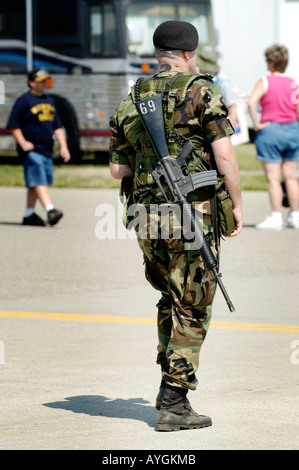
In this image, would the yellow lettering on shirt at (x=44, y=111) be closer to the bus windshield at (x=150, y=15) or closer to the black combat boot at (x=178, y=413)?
the black combat boot at (x=178, y=413)

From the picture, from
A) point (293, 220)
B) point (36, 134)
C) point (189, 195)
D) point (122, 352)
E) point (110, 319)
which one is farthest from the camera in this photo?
point (36, 134)

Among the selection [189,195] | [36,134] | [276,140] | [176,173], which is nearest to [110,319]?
[189,195]

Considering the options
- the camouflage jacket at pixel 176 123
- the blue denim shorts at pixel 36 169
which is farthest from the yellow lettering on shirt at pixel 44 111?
the camouflage jacket at pixel 176 123

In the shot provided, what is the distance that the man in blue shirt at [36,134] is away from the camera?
12.9m

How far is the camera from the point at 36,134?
13.0 metres

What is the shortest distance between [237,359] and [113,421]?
1522mm

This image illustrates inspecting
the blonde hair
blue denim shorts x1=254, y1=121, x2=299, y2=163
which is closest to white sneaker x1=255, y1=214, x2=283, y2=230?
blue denim shorts x1=254, y1=121, x2=299, y2=163

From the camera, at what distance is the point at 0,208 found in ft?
50.2

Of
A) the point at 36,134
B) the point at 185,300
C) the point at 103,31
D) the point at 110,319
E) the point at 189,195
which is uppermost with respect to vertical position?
the point at 103,31

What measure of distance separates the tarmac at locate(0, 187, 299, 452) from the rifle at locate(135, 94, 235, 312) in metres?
0.80

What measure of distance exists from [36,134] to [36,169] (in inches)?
16.8

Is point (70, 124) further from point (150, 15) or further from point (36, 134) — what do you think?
point (36, 134)

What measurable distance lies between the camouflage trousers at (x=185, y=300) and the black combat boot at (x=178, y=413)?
0.19 ft
